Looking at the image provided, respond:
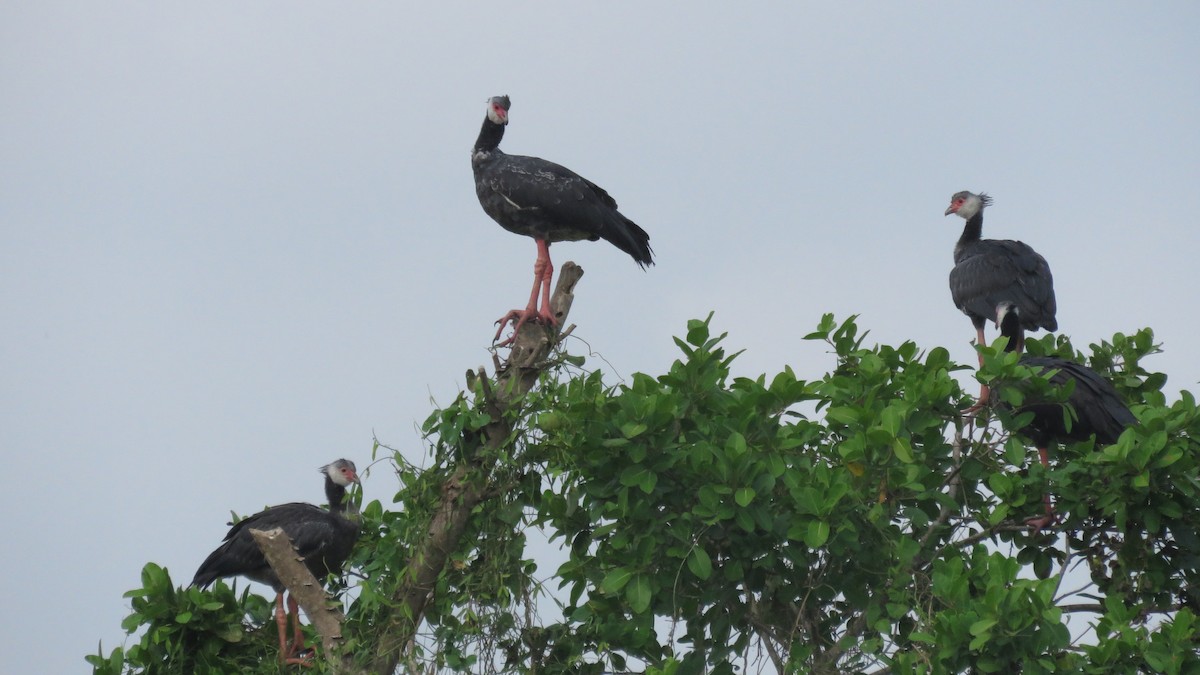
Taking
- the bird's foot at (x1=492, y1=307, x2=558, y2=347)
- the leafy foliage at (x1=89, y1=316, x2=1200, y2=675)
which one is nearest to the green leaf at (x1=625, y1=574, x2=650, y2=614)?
the leafy foliage at (x1=89, y1=316, x2=1200, y2=675)

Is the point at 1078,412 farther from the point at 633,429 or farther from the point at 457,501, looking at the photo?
the point at 457,501

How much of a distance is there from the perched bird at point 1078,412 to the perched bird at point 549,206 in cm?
241

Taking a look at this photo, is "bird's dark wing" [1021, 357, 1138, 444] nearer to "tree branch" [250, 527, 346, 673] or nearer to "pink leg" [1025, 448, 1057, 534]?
"pink leg" [1025, 448, 1057, 534]

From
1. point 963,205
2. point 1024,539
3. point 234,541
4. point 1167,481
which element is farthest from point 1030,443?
point 234,541

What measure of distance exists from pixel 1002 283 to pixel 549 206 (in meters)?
3.71

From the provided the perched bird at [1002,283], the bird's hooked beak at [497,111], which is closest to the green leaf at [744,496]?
the bird's hooked beak at [497,111]

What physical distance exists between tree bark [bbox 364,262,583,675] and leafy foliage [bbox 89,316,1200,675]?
3 cm

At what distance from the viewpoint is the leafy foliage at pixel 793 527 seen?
17.8ft

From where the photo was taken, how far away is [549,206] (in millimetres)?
7551

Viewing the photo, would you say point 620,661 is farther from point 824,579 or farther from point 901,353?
point 901,353

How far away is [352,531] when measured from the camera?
27.1 ft

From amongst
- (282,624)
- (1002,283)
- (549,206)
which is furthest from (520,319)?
(1002,283)

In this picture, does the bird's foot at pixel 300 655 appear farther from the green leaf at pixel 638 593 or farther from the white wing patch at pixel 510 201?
the white wing patch at pixel 510 201

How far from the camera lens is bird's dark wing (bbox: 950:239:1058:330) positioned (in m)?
9.22
